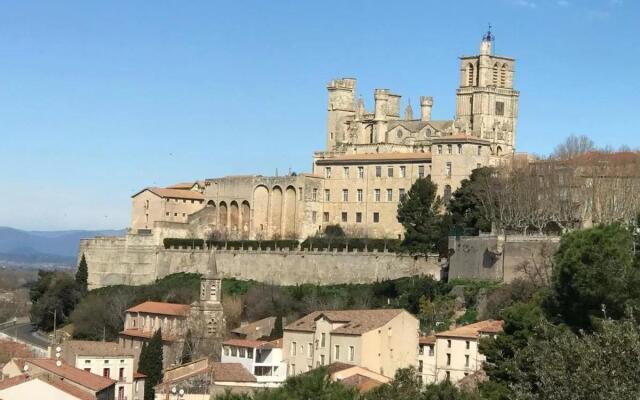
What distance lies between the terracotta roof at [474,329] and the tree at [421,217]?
1341cm

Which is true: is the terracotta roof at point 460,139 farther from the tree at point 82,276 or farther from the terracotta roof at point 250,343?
the tree at point 82,276

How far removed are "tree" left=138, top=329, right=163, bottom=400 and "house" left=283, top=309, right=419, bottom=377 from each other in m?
4.92

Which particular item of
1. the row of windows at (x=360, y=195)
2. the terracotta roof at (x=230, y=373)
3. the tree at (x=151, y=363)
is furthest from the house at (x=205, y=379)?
the row of windows at (x=360, y=195)

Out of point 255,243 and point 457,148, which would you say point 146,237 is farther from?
point 457,148

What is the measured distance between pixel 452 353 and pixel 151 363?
38.2 ft

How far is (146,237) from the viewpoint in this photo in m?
82.9

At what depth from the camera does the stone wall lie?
7044 centimetres

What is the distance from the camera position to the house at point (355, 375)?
4434cm

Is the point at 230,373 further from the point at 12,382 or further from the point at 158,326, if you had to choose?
the point at 158,326

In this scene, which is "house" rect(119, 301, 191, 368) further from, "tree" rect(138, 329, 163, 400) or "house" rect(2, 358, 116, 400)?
"house" rect(2, 358, 116, 400)

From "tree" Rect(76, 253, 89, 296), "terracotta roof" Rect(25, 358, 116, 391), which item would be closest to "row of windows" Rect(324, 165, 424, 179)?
→ "tree" Rect(76, 253, 89, 296)

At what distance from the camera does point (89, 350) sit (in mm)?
55719

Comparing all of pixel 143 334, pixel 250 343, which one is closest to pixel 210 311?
pixel 143 334

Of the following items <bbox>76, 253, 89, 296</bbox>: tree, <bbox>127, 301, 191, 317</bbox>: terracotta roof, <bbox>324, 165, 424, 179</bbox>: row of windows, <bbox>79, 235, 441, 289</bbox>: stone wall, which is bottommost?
<bbox>127, 301, 191, 317</bbox>: terracotta roof
